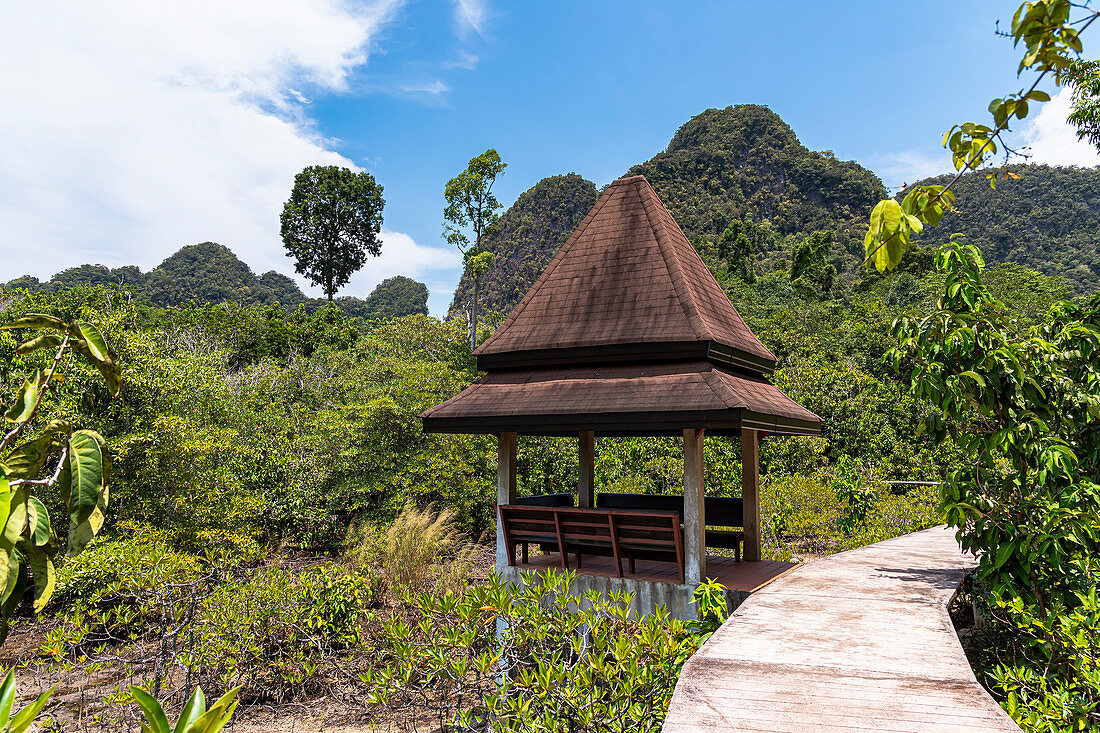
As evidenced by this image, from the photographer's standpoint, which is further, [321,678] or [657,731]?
[321,678]

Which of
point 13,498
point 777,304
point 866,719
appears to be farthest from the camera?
point 777,304

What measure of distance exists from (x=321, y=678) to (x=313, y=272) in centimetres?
4639

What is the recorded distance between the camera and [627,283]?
8078 mm

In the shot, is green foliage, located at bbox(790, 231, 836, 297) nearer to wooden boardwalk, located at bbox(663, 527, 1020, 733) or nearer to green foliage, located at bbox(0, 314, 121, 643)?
wooden boardwalk, located at bbox(663, 527, 1020, 733)

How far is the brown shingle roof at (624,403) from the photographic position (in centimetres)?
637

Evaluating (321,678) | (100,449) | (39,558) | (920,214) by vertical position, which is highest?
(920,214)

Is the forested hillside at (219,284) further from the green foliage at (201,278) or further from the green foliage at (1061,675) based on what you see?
the green foliage at (1061,675)

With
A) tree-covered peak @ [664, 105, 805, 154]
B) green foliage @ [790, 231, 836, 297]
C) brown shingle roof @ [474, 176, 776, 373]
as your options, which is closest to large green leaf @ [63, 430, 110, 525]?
brown shingle roof @ [474, 176, 776, 373]

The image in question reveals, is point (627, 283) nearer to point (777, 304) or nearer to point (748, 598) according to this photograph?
point (748, 598)

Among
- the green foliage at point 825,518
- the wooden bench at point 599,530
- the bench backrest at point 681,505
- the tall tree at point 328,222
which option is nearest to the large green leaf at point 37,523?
the wooden bench at point 599,530

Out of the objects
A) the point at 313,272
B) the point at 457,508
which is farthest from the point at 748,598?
the point at 313,272

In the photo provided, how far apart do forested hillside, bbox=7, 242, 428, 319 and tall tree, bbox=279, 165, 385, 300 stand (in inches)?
262

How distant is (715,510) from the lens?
28.8 feet

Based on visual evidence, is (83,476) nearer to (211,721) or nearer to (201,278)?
(211,721)
